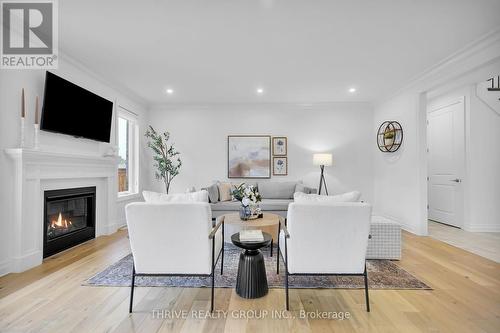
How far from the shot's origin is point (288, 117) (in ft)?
18.6

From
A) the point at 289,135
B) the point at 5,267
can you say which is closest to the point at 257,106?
the point at 289,135

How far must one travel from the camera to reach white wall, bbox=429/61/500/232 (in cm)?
431

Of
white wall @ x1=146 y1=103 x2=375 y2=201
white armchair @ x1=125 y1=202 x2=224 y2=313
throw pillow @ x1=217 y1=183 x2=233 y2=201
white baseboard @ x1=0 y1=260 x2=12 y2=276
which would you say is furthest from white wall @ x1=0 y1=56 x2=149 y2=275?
throw pillow @ x1=217 y1=183 x2=233 y2=201

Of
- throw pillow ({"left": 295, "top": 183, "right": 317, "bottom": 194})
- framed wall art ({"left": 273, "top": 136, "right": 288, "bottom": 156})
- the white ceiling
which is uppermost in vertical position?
the white ceiling

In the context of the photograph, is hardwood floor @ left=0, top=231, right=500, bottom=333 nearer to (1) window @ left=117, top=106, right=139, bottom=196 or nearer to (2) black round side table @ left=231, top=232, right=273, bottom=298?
(2) black round side table @ left=231, top=232, right=273, bottom=298

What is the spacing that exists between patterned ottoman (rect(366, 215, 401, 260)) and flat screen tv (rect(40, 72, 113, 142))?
4204 millimetres

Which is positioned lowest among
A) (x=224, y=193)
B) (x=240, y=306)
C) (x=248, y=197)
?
(x=240, y=306)

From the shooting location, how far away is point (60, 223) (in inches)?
133

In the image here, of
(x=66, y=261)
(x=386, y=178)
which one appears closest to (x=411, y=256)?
(x=386, y=178)

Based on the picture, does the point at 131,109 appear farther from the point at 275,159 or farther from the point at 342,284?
the point at 342,284

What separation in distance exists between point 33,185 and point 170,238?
2094 mm

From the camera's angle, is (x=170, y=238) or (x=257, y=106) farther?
(x=257, y=106)

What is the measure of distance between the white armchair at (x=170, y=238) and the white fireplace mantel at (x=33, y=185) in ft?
5.61

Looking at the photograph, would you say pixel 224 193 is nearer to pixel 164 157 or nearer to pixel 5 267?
pixel 164 157
